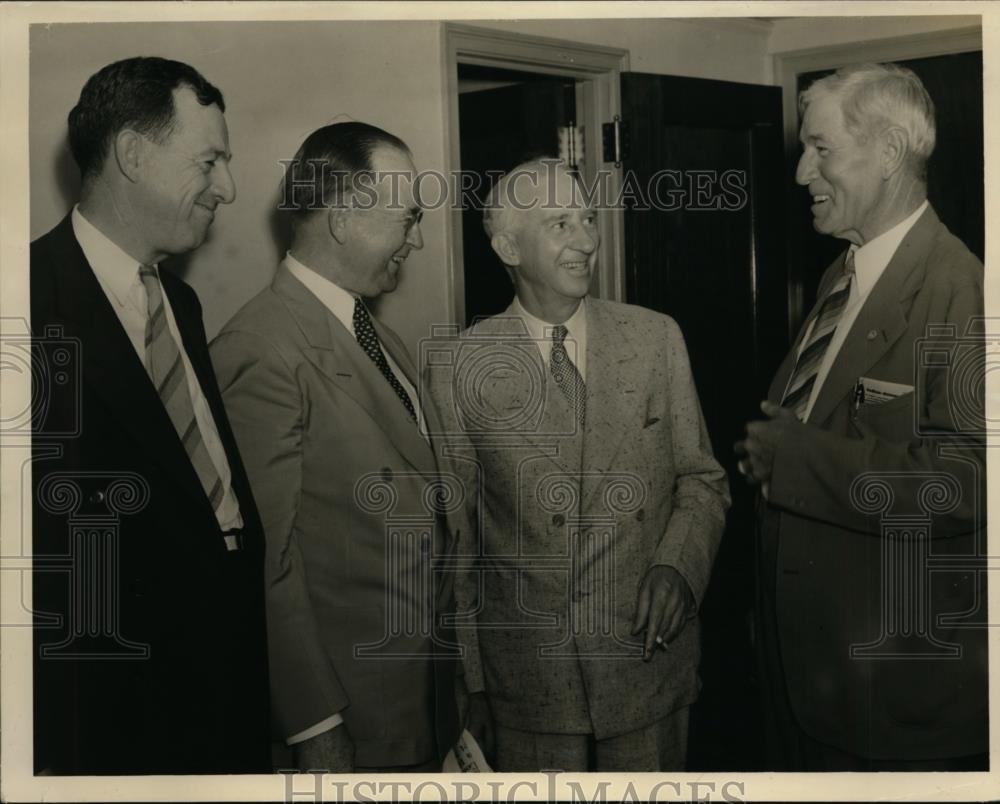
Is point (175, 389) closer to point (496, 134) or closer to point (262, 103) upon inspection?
point (262, 103)

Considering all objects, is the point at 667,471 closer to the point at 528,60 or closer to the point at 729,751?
the point at 729,751

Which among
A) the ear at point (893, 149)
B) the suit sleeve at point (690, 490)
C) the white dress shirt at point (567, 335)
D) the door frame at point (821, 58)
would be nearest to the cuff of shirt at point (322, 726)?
the suit sleeve at point (690, 490)

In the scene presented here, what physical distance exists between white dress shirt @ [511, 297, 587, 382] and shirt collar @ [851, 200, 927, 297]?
0.55 m

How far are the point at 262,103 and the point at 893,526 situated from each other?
146 cm

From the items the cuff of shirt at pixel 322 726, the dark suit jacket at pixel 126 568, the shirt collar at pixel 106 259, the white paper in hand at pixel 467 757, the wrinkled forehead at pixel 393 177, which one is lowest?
the white paper in hand at pixel 467 757

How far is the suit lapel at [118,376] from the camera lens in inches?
88.7

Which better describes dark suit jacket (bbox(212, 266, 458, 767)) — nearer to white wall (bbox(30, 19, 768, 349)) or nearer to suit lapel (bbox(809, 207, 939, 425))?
white wall (bbox(30, 19, 768, 349))

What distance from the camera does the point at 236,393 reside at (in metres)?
2.27

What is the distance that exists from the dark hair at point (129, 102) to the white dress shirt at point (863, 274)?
1253 mm

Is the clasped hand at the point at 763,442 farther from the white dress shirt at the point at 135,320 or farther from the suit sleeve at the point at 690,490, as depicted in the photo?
the white dress shirt at the point at 135,320

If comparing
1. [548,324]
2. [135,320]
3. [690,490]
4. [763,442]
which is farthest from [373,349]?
[763,442]

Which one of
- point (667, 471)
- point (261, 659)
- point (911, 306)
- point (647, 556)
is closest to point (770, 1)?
point (911, 306)

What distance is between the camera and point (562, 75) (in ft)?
7.77

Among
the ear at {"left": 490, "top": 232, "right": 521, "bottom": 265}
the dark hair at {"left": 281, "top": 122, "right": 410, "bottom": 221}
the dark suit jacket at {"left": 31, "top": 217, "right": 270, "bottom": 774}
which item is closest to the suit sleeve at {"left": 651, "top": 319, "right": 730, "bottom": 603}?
the ear at {"left": 490, "top": 232, "right": 521, "bottom": 265}
